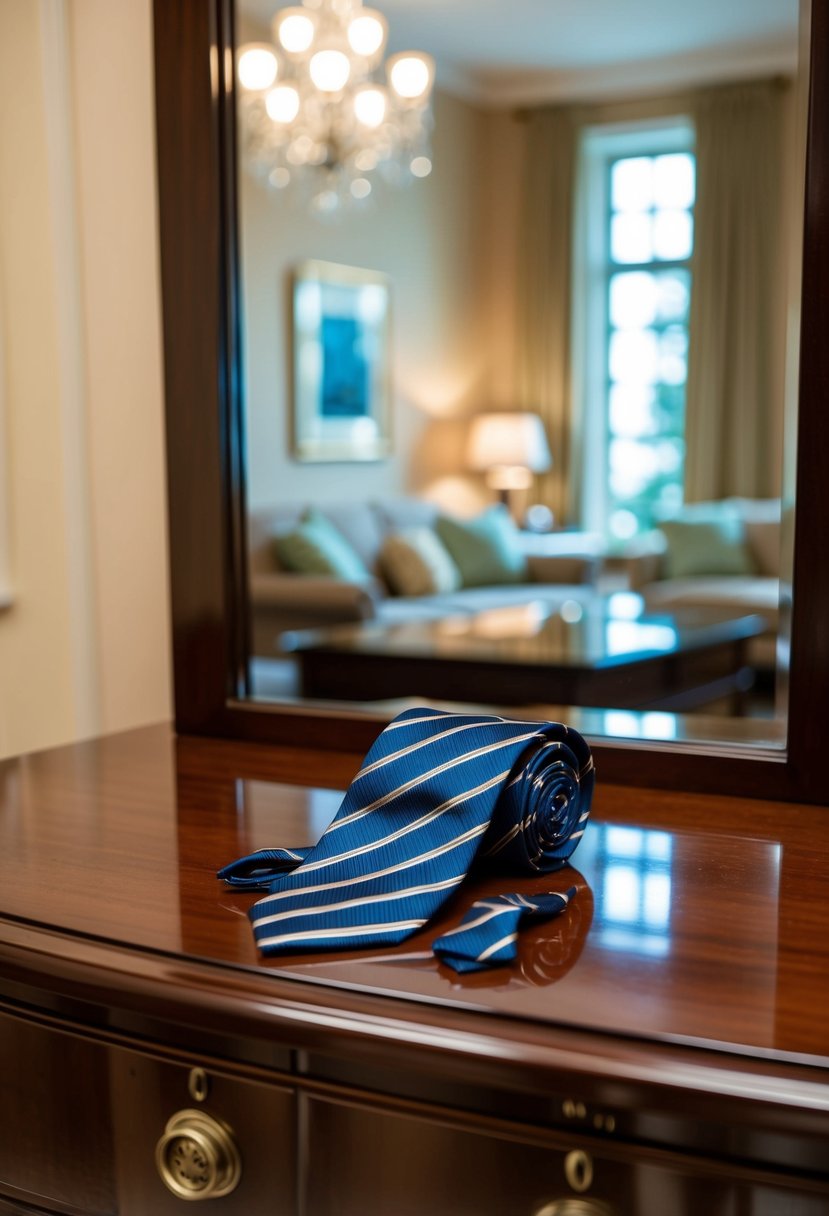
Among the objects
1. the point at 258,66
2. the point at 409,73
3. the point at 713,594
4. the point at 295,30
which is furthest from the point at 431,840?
the point at 409,73

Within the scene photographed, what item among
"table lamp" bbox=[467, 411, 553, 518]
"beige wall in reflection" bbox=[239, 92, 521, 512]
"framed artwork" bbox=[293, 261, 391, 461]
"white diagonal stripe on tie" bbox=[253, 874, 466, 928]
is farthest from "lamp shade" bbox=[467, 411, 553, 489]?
"white diagonal stripe on tie" bbox=[253, 874, 466, 928]

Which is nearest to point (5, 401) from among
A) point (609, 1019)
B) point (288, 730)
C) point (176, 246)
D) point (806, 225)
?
point (176, 246)

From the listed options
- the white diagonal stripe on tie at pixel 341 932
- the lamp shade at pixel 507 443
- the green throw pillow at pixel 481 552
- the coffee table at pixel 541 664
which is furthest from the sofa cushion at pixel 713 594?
the white diagonal stripe on tie at pixel 341 932

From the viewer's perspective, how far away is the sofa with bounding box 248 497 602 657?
2.79m

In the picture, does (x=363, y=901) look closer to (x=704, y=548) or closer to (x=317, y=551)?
(x=317, y=551)

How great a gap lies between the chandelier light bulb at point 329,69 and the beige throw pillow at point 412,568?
1248 millimetres

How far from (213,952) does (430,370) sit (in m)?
3.88

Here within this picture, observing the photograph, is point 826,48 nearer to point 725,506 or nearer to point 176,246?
point 176,246

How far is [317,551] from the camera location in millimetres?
2994

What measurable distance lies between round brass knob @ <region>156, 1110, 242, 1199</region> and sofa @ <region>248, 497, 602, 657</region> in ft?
6.39

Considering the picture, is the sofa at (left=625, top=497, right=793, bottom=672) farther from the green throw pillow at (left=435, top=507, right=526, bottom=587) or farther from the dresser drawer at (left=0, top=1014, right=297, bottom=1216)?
the dresser drawer at (left=0, top=1014, right=297, bottom=1216)

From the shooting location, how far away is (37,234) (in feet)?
3.27

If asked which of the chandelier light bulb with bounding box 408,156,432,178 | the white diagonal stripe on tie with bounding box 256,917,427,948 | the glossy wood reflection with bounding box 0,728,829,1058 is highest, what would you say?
Result: the chandelier light bulb with bounding box 408,156,432,178

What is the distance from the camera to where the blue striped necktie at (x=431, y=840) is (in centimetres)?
50
